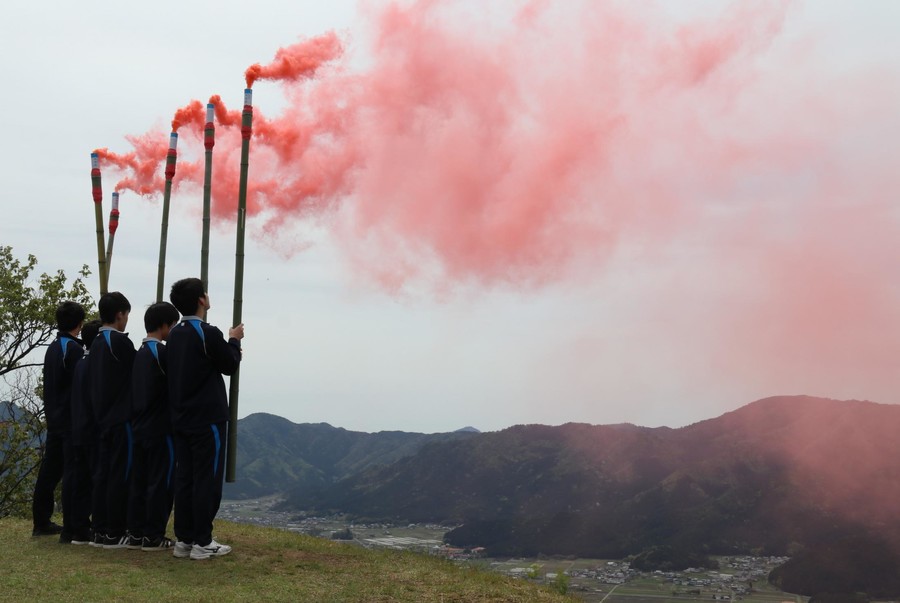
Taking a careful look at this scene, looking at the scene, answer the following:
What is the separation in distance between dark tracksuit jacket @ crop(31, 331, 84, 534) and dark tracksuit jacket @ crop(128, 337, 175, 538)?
1.71m

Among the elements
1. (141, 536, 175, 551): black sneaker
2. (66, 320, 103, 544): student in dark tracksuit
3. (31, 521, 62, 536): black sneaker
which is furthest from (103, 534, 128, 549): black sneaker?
(31, 521, 62, 536): black sneaker

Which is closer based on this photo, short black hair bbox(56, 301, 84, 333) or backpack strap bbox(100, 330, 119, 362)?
backpack strap bbox(100, 330, 119, 362)

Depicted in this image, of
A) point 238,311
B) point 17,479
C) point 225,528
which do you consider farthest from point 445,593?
point 17,479

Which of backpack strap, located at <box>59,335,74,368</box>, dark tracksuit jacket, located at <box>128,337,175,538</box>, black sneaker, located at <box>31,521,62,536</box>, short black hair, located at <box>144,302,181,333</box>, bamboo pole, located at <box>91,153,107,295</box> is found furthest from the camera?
bamboo pole, located at <box>91,153,107,295</box>

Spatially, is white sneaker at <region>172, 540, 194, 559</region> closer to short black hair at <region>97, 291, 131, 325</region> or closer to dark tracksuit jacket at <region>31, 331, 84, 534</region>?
dark tracksuit jacket at <region>31, 331, 84, 534</region>

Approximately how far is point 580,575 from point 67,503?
171095 millimetres

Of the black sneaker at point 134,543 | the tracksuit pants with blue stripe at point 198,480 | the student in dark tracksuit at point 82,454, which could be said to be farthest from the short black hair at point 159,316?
the black sneaker at point 134,543

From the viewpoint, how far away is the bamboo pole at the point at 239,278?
12.2m

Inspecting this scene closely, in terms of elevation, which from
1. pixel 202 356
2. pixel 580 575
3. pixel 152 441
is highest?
pixel 202 356

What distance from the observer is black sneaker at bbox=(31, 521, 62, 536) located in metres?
13.3

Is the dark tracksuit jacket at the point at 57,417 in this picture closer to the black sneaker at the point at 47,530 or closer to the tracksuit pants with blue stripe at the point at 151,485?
the black sneaker at the point at 47,530

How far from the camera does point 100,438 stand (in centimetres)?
1209

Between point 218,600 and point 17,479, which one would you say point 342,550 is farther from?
point 17,479

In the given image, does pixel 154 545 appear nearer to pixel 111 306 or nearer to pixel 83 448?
pixel 83 448
